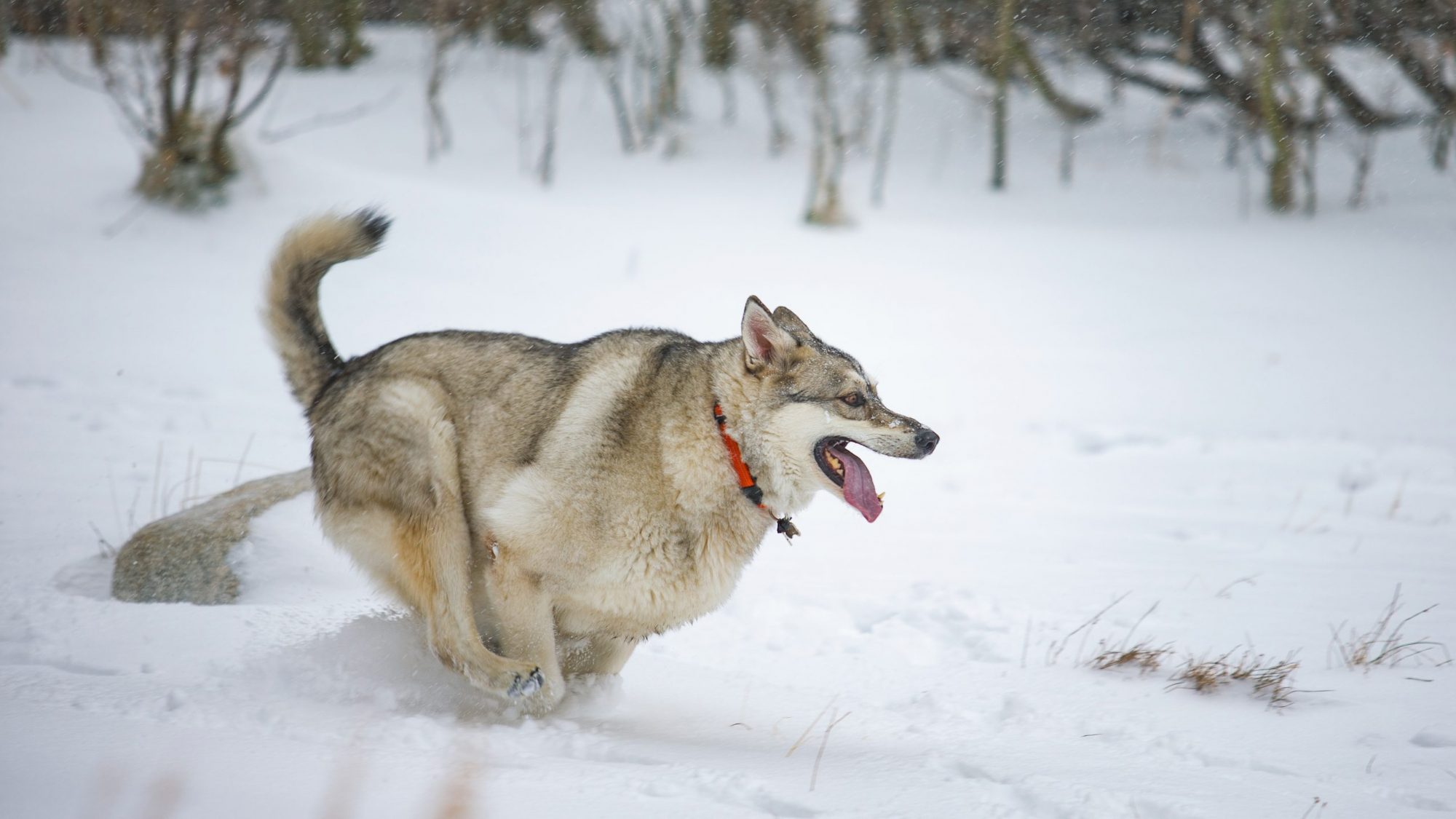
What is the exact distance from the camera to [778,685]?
437 centimetres

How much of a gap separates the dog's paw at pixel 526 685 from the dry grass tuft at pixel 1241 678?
2.54 metres

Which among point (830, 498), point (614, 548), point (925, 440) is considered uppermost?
point (925, 440)

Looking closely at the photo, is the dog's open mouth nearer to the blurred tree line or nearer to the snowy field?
the snowy field

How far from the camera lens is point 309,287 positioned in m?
4.11

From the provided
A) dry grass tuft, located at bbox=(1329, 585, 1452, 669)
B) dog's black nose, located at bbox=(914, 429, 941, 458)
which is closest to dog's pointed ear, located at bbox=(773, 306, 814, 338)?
dog's black nose, located at bbox=(914, 429, 941, 458)

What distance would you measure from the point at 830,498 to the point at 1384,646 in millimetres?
4205

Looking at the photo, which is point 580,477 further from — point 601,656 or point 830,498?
point 830,498

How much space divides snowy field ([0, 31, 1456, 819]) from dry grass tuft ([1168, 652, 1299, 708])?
48 mm

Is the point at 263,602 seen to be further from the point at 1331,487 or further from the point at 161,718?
the point at 1331,487

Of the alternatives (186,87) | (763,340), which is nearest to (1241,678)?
(763,340)

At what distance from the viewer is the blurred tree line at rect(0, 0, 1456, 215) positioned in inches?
465

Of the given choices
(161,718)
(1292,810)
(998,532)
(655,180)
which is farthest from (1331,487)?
(655,180)

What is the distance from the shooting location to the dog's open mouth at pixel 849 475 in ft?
11.9

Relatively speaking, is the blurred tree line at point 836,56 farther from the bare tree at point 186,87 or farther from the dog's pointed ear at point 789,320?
the dog's pointed ear at point 789,320
